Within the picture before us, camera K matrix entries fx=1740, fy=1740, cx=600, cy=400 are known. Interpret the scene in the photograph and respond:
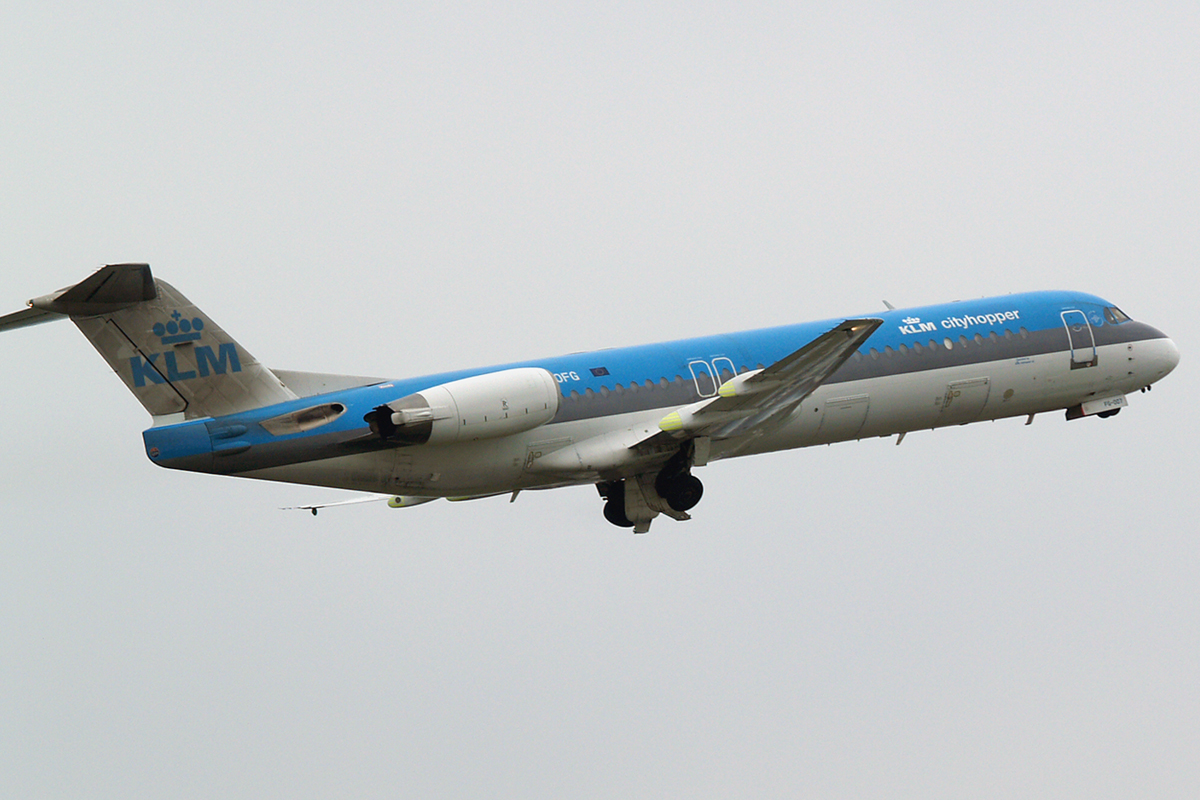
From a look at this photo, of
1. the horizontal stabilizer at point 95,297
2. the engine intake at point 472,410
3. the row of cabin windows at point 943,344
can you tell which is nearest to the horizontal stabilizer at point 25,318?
the horizontal stabilizer at point 95,297

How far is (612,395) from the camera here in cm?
3231

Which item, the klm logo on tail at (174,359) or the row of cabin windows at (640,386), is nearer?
the klm logo on tail at (174,359)

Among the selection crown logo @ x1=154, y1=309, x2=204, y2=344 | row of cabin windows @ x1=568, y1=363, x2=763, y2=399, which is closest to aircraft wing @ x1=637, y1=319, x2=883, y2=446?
row of cabin windows @ x1=568, y1=363, x2=763, y2=399

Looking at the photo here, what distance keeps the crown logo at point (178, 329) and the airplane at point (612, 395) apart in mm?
32

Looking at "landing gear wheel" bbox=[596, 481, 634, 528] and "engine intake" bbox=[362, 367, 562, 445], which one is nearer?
"engine intake" bbox=[362, 367, 562, 445]

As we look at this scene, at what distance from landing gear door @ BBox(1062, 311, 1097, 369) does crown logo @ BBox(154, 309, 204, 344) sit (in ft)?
62.2

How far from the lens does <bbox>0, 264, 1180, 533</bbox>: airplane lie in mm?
28266

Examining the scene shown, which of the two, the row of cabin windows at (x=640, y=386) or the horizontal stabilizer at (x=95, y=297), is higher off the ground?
the horizontal stabilizer at (x=95, y=297)

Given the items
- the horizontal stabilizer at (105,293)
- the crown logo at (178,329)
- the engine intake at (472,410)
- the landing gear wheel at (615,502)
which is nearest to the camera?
the horizontal stabilizer at (105,293)

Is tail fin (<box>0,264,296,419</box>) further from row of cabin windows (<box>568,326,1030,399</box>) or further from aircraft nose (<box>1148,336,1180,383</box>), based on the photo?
aircraft nose (<box>1148,336,1180,383</box>)

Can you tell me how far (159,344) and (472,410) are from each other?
5274mm

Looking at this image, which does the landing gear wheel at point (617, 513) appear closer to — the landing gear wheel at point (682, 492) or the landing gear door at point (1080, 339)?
the landing gear wheel at point (682, 492)

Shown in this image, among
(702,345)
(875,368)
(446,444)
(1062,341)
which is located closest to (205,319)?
(446,444)

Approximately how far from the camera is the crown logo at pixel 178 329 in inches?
1102
